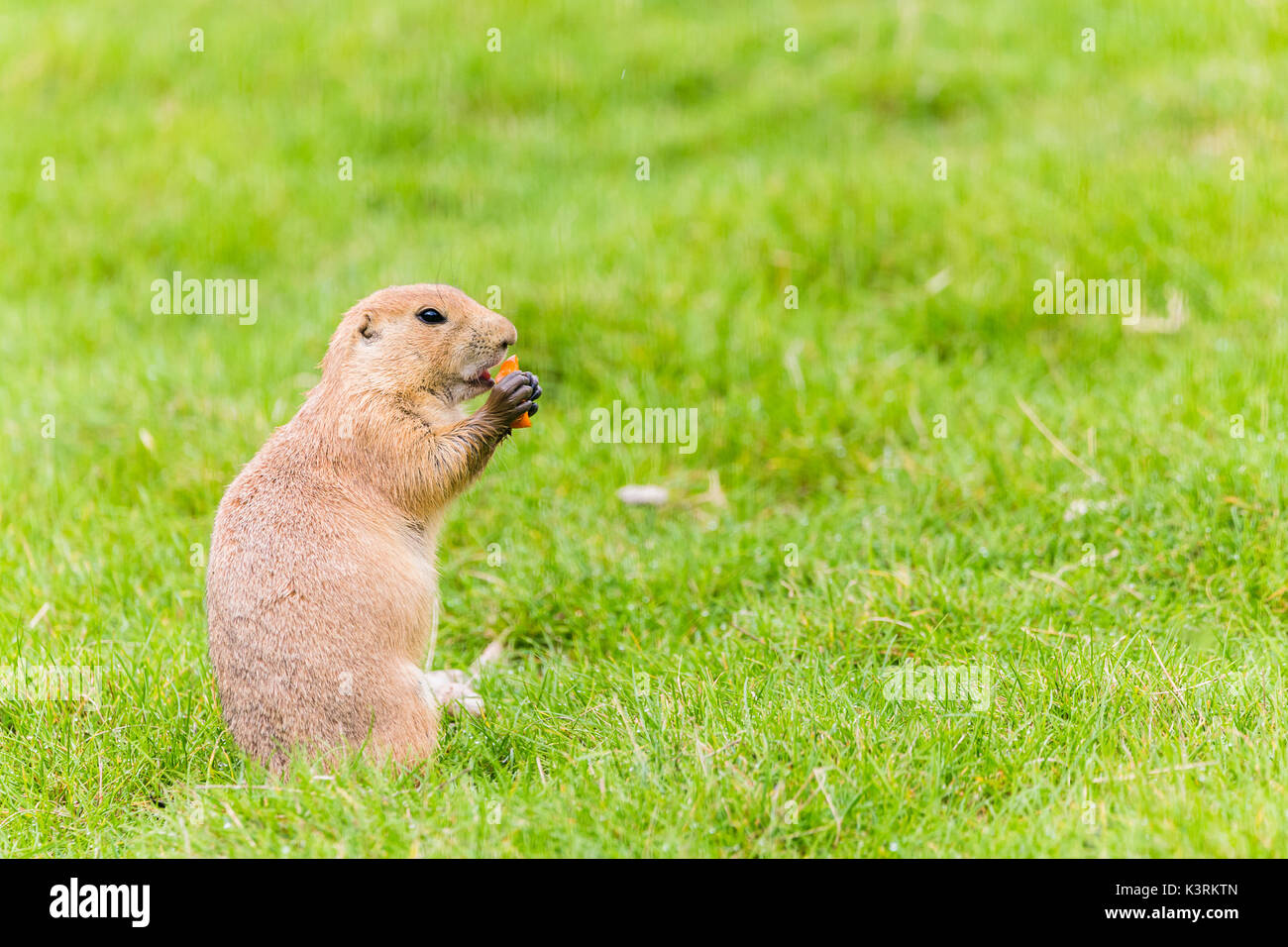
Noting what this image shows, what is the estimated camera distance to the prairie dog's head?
13.4 ft

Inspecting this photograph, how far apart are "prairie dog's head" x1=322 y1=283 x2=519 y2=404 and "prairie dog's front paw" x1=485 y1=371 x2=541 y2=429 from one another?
226mm

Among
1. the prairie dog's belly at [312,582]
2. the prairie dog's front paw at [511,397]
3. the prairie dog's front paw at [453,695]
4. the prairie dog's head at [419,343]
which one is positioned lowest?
the prairie dog's front paw at [453,695]

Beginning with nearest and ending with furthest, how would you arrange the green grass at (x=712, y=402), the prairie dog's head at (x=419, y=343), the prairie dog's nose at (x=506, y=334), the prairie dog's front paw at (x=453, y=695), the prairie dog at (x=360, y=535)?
1. the green grass at (x=712, y=402)
2. the prairie dog at (x=360, y=535)
3. the prairie dog's front paw at (x=453, y=695)
4. the prairie dog's head at (x=419, y=343)
5. the prairie dog's nose at (x=506, y=334)

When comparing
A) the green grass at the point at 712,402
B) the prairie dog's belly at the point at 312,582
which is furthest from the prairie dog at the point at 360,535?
the green grass at the point at 712,402

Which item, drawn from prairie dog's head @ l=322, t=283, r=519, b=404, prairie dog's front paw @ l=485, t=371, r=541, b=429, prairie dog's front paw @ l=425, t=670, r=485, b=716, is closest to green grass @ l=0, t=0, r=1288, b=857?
prairie dog's front paw @ l=425, t=670, r=485, b=716

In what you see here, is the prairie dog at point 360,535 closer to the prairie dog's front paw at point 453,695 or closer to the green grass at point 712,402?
the prairie dog's front paw at point 453,695

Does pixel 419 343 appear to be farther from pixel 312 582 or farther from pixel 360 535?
pixel 312 582

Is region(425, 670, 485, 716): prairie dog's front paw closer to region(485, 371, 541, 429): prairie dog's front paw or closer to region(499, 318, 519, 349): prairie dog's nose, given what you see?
region(485, 371, 541, 429): prairie dog's front paw

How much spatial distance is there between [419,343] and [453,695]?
116cm

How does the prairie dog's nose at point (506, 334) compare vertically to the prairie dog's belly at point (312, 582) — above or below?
above

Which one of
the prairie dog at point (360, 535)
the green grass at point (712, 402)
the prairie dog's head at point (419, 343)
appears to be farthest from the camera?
the prairie dog's head at point (419, 343)

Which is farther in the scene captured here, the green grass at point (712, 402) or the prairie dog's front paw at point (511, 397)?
the prairie dog's front paw at point (511, 397)

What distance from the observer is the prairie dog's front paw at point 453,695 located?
3.90 metres

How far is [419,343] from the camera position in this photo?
162 inches
